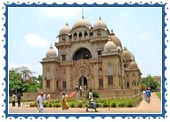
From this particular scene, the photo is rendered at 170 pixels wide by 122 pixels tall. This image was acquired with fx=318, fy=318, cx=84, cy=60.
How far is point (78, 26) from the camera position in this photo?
124ft

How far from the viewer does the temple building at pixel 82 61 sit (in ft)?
111

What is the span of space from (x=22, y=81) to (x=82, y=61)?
16.0m

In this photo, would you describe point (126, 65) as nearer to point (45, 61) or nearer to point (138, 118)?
point (45, 61)

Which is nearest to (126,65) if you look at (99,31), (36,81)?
(99,31)

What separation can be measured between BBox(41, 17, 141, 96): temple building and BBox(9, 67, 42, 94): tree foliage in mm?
5480

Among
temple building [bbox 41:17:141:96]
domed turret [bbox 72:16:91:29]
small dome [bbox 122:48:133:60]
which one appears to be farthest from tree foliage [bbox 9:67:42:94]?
small dome [bbox 122:48:133:60]

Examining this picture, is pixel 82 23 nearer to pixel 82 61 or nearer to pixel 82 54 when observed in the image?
pixel 82 54

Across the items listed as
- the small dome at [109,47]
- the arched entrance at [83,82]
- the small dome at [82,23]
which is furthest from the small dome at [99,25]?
the arched entrance at [83,82]

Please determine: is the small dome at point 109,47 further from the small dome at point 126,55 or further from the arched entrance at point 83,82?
the small dome at point 126,55

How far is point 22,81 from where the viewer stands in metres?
48.7

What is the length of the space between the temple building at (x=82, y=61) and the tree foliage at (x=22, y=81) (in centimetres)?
548

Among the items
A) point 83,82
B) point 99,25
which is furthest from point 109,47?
point 83,82

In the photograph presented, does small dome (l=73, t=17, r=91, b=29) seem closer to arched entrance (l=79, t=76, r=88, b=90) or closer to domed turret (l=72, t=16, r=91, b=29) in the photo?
domed turret (l=72, t=16, r=91, b=29)

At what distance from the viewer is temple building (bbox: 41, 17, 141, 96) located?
33875 mm
